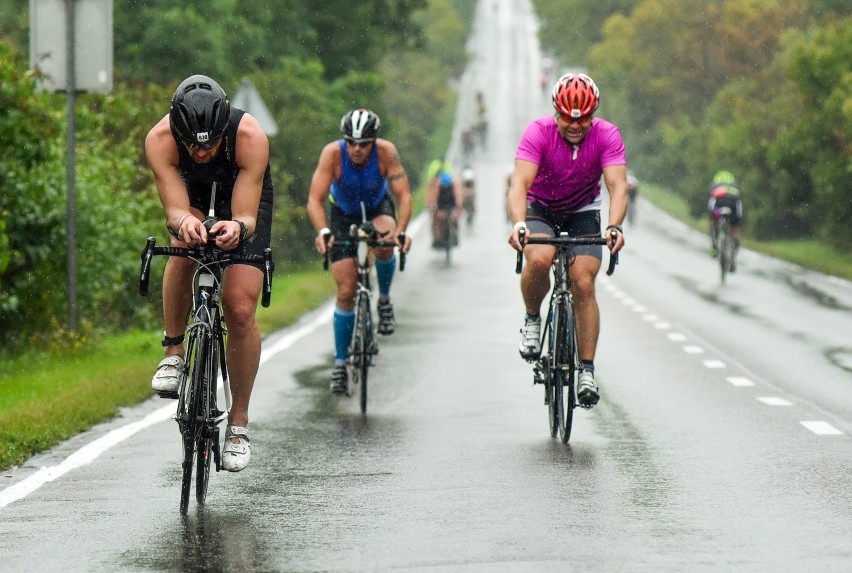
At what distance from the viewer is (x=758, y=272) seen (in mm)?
34781

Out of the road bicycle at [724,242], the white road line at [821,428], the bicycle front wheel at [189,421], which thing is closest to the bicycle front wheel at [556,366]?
the white road line at [821,428]

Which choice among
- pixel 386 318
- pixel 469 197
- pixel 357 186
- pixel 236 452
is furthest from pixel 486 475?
pixel 469 197

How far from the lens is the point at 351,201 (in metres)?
13.2

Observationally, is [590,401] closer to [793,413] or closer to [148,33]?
[793,413]

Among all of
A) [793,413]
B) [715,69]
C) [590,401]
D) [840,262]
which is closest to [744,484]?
[590,401]

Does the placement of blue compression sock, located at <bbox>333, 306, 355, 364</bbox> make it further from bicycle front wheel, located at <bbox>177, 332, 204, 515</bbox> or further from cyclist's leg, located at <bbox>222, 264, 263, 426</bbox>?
bicycle front wheel, located at <bbox>177, 332, 204, 515</bbox>

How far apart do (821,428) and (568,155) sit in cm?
244

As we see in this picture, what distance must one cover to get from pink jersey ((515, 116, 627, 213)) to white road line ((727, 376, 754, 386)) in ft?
13.9

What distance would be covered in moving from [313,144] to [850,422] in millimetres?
23078

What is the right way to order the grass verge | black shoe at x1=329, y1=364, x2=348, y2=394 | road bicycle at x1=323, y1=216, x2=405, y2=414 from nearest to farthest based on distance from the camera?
1. the grass verge
2. road bicycle at x1=323, y1=216, x2=405, y2=414
3. black shoe at x1=329, y1=364, x2=348, y2=394

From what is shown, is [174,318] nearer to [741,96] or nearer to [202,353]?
[202,353]

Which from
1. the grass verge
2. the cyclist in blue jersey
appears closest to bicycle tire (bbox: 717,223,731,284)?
the grass verge

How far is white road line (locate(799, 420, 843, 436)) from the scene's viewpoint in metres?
11.5

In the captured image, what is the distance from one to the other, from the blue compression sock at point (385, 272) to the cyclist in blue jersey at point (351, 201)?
0.06 ft
